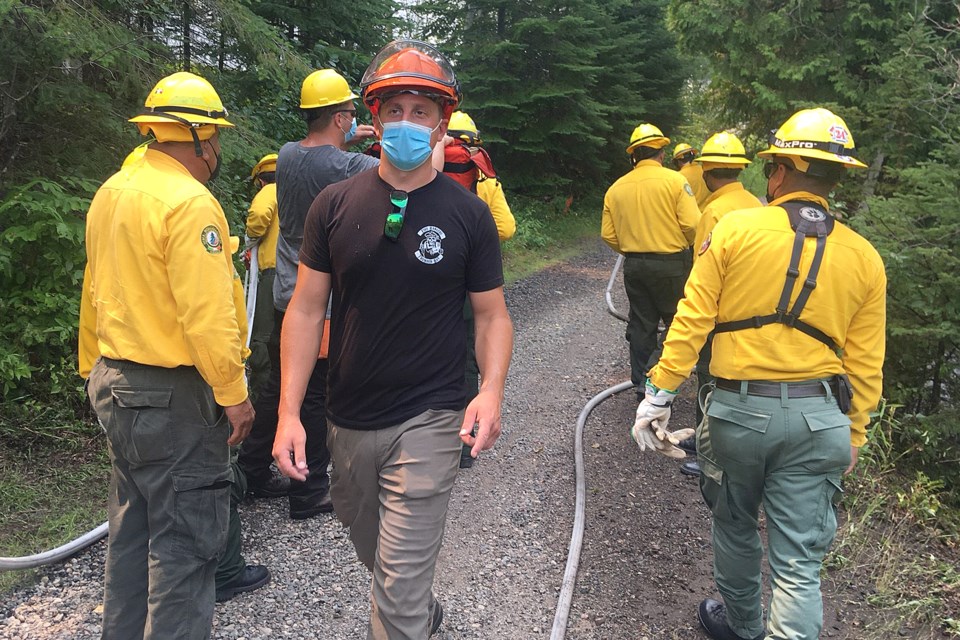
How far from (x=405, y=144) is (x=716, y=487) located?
2.02 m

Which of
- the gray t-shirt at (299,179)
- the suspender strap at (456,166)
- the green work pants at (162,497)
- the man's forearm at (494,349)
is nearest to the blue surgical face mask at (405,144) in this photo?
the man's forearm at (494,349)

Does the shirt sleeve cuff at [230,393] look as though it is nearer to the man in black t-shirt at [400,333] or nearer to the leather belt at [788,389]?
the man in black t-shirt at [400,333]

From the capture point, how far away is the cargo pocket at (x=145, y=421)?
262cm

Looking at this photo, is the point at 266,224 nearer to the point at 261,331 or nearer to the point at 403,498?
the point at 261,331

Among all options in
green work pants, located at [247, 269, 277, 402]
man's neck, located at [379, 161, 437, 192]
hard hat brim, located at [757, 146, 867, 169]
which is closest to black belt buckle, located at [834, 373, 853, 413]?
hard hat brim, located at [757, 146, 867, 169]

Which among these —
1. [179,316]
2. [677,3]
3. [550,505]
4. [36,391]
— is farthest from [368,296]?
[677,3]

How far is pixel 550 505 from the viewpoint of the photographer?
15.6 feet

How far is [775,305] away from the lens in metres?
2.92

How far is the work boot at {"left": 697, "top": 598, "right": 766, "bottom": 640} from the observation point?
11.3 feet

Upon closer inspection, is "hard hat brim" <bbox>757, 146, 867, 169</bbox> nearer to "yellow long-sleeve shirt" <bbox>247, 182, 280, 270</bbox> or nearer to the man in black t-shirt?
the man in black t-shirt

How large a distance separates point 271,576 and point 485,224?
232 centimetres

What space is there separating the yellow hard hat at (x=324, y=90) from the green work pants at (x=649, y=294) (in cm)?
309

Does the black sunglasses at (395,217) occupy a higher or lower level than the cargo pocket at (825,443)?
higher

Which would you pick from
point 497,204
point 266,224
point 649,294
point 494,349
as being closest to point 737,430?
point 494,349
